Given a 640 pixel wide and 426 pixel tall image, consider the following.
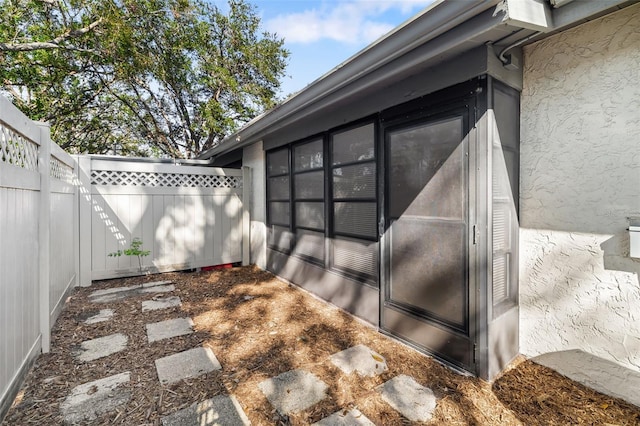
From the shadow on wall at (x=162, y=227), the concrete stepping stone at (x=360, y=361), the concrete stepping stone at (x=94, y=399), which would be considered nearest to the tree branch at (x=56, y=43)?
the shadow on wall at (x=162, y=227)

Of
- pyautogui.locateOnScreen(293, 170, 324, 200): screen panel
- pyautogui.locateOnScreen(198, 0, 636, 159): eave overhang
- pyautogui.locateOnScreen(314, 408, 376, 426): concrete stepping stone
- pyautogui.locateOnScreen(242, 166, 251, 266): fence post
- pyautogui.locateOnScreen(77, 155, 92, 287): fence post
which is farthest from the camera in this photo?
pyautogui.locateOnScreen(242, 166, 251, 266): fence post

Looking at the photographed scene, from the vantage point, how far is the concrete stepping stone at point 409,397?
1772mm

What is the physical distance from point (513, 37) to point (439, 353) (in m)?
2.36

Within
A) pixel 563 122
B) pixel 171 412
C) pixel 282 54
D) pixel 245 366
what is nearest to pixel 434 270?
pixel 563 122

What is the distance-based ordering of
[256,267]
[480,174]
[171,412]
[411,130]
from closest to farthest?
[171,412] < [480,174] < [411,130] < [256,267]

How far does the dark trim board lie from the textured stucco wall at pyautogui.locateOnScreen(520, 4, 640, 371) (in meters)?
1.32

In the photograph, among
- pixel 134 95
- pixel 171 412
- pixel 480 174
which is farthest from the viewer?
pixel 134 95

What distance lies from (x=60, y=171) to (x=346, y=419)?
418 centimetres

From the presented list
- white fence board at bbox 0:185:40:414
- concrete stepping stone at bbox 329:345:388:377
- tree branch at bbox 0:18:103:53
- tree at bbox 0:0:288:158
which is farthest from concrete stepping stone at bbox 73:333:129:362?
tree at bbox 0:0:288:158

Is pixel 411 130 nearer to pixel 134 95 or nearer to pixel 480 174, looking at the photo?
pixel 480 174

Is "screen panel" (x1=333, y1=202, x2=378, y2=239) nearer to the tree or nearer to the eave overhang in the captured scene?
the eave overhang

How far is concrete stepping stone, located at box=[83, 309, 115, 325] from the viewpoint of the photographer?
3.16 m

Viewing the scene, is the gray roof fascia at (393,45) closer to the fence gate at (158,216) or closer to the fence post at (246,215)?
the fence post at (246,215)

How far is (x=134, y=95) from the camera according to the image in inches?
427
